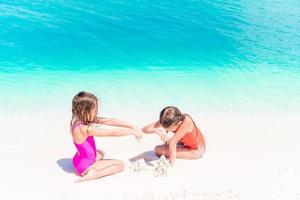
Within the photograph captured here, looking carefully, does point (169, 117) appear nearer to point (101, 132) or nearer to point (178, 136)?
point (178, 136)

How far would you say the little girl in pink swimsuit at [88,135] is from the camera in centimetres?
431

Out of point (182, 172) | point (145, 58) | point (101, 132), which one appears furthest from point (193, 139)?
point (145, 58)

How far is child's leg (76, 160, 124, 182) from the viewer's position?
177 inches

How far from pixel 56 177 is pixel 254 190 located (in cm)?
200

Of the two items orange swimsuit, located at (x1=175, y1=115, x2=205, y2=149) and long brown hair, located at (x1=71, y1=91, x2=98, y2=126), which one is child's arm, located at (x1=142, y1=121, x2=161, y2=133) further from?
long brown hair, located at (x1=71, y1=91, x2=98, y2=126)

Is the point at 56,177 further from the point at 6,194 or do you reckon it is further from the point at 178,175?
the point at 178,175

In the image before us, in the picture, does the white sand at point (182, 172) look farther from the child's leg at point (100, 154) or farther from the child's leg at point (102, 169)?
the child's leg at point (100, 154)

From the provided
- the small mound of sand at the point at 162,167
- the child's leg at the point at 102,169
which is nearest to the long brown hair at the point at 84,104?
the child's leg at the point at 102,169

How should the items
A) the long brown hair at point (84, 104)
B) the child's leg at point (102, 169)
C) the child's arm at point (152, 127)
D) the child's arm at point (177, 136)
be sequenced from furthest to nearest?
the child's arm at point (152, 127) → the child's arm at point (177, 136) → the child's leg at point (102, 169) → the long brown hair at point (84, 104)

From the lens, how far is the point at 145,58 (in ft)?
30.5

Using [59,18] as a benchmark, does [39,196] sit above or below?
below

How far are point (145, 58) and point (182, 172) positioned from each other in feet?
16.0

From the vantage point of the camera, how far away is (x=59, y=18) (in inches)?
443

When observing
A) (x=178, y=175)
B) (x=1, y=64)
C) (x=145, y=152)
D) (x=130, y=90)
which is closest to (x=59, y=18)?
(x=1, y=64)
